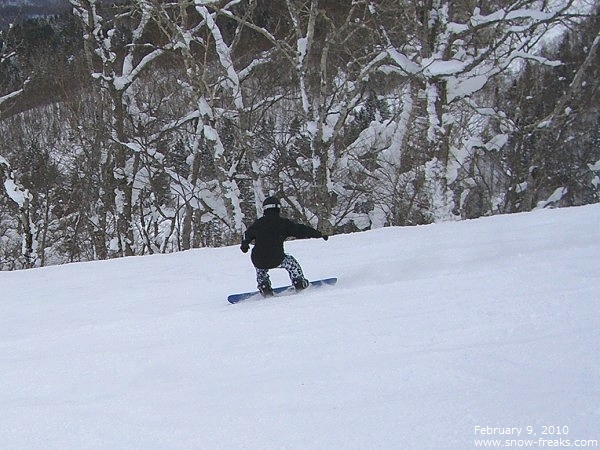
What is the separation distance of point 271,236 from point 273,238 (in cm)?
3

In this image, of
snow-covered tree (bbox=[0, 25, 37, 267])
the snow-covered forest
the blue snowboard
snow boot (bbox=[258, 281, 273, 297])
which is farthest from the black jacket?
snow-covered tree (bbox=[0, 25, 37, 267])

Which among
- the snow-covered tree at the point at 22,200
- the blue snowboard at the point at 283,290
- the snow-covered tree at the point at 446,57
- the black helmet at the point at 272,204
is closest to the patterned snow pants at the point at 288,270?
the blue snowboard at the point at 283,290

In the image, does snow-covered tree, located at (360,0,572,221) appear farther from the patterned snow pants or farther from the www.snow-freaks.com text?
the www.snow-freaks.com text

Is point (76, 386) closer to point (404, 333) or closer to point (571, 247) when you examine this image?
point (404, 333)

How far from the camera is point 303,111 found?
1518 cm

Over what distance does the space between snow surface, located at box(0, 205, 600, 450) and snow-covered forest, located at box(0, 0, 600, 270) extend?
731 cm

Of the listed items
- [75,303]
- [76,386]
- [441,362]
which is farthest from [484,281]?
[75,303]

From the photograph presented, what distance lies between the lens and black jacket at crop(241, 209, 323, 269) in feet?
21.5

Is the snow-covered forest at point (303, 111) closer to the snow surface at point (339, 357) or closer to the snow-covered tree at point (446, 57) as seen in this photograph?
the snow-covered tree at point (446, 57)

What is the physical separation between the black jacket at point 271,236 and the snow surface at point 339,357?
21.8 inches

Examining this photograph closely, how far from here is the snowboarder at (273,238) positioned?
258 inches

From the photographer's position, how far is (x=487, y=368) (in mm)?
3588

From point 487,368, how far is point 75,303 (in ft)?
18.8

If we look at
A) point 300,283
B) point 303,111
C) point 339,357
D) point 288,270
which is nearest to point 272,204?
point 288,270
